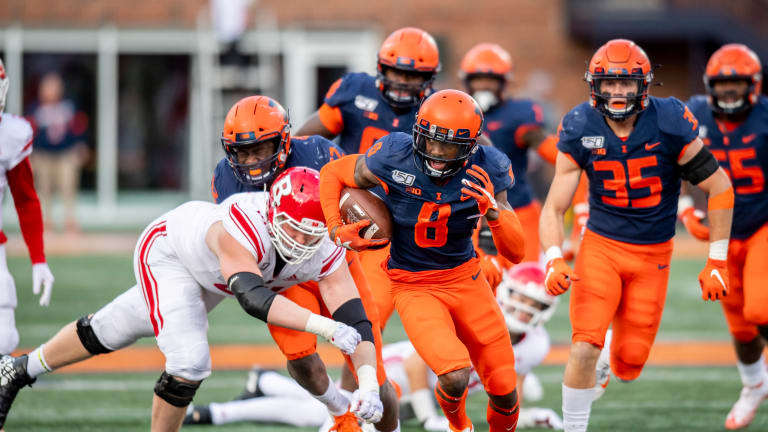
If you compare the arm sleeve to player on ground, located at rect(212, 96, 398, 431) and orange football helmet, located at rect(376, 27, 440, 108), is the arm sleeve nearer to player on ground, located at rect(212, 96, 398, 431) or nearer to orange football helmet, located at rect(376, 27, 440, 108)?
player on ground, located at rect(212, 96, 398, 431)

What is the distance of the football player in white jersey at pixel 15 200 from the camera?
4773 millimetres

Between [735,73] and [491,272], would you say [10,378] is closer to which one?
[491,272]

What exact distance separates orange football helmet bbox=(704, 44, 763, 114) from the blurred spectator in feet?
35.6

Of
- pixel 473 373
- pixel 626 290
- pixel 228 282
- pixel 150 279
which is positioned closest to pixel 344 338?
pixel 228 282

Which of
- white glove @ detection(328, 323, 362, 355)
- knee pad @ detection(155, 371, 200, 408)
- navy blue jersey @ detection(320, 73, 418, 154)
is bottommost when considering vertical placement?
knee pad @ detection(155, 371, 200, 408)

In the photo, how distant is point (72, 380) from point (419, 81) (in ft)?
10.2

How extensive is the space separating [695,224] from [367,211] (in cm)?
210

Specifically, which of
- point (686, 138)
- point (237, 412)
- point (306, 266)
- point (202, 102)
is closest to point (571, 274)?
point (686, 138)

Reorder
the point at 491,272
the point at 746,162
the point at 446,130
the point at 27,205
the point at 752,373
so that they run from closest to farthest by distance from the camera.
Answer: the point at 446,130 < the point at 27,205 < the point at 491,272 < the point at 746,162 < the point at 752,373

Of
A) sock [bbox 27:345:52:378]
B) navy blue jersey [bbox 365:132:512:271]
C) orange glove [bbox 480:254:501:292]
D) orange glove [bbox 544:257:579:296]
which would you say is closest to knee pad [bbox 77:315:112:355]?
sock [bbox 27:345:52:378]

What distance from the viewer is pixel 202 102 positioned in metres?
17.2

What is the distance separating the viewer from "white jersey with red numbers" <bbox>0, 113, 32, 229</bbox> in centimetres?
488

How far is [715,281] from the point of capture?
471cm

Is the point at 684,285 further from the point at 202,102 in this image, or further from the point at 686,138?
the point at 202,102
